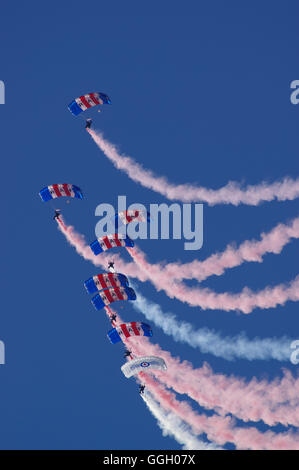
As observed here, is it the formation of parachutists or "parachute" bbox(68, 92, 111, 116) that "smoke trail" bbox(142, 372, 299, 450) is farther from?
"parachute" bbox(68, 92, 111, 116)

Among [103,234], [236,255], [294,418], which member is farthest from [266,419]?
[103,234]

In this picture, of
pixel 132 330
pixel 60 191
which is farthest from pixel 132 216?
pixel 132 330

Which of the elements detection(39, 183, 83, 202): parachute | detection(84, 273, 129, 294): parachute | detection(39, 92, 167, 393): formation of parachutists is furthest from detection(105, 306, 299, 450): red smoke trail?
detection(39, 183, 83, 202): parachute

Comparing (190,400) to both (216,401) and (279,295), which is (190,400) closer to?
(216,401)

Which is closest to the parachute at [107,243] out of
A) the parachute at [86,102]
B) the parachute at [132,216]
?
the parachute at [132,216]

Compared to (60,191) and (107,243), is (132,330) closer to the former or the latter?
(107,243)

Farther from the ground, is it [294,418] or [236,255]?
[236,255]

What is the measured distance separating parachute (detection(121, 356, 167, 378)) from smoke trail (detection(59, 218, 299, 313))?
3710 millimetres

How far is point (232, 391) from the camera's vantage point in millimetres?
45344

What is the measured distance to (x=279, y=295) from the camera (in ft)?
148

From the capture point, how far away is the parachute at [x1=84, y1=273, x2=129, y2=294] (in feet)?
157

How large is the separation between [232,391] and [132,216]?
29.7 ft
